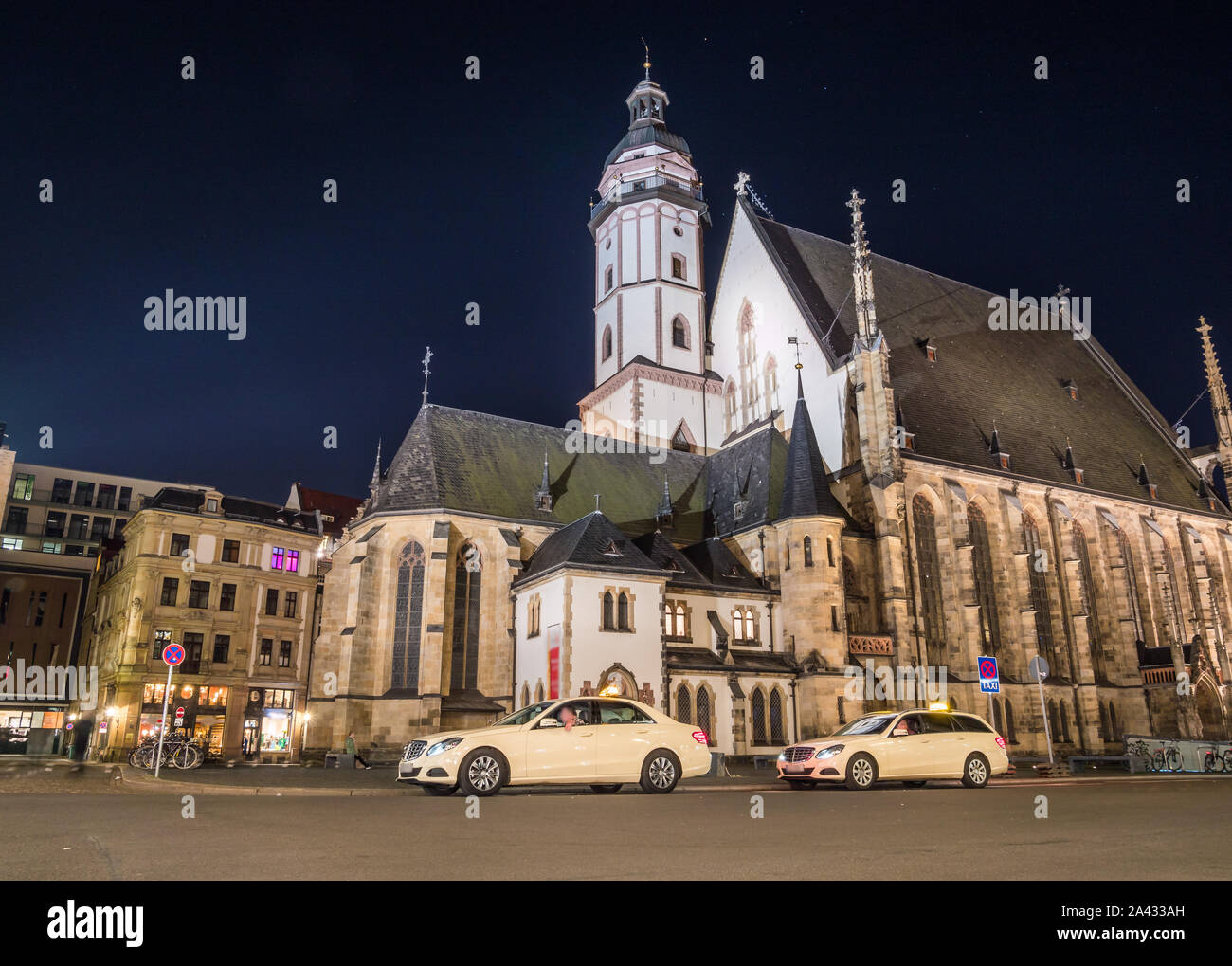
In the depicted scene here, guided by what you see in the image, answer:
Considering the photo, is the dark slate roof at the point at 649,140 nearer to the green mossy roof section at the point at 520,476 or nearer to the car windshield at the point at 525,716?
the green mossy roof section at the point at 520,476

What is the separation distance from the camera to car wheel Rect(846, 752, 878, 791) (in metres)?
16.2

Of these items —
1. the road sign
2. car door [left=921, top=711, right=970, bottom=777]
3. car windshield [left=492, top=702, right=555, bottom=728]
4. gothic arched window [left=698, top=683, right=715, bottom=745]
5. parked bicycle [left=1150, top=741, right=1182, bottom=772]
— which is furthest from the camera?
gothic arched window [left=698, top=683, right=715, bottom=745]

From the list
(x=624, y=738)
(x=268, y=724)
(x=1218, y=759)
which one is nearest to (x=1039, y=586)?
(x=1218, y=759)

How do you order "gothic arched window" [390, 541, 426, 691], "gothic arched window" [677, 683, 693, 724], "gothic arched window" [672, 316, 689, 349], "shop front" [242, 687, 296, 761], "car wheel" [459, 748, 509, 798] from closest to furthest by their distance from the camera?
"car wheel" [459, 748, 509, 798] → "gothic arched window" [677, 683, 693, 724] → "gothic arched window" [390, 541, 426, 691] → "shop front" [242, 687, 296, 761] → "gothic arched window" [672, 316, 689, 349]

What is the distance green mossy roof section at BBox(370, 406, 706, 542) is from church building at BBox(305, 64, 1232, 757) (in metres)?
0.14

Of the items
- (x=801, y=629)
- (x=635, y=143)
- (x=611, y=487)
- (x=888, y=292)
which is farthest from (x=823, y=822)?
(x=635, y=143)

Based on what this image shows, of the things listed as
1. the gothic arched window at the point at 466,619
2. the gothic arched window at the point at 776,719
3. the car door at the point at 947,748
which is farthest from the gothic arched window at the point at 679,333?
→ the car door at the point at 947,748

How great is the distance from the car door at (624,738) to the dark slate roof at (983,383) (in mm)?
27599

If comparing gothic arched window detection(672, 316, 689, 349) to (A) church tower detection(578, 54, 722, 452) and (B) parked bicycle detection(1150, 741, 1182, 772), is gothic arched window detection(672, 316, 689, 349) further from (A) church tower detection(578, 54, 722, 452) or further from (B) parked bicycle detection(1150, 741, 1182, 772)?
(B) parked bicycle detection(1150, 741, 1182, 772)

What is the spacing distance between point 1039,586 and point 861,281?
51.9 feet

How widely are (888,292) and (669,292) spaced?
37.9 feet

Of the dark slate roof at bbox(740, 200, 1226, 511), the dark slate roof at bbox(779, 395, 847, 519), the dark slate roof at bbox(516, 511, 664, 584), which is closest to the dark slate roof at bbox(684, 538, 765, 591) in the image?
the dark slate roof at bbox(779, 395, 847, 519)

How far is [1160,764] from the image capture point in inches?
1126
